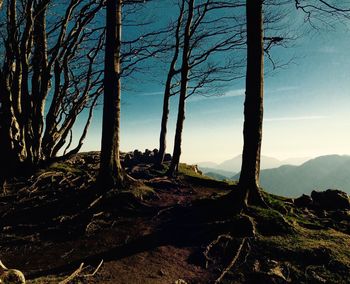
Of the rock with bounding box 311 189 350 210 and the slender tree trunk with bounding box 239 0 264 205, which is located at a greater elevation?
the slender tree trunk with bounding box 239 0 264 205

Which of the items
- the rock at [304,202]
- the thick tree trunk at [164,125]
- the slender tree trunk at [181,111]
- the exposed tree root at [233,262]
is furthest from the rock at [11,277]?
→ the thick tree trunk at [164,125]

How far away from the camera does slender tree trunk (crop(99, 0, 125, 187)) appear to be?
31.3 ft

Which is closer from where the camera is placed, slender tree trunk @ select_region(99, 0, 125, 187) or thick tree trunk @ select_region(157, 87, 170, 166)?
slender tree trunk @ select_region(99, 0, 125, 187)

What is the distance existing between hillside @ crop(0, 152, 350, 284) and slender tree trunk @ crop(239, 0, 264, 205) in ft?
1.60

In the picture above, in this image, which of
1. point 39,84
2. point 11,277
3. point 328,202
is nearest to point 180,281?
point 11,277

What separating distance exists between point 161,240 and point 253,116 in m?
3.88

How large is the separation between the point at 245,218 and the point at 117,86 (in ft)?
17.8

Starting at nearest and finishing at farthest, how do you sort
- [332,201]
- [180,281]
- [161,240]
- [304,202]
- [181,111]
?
1. [180,281]
2. [161,240]
3. [332,201]
4. [304,202]
5. [181,111]

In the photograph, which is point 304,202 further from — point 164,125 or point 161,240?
point 164,125

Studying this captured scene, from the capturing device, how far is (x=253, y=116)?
324 inches

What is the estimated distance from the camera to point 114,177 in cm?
969

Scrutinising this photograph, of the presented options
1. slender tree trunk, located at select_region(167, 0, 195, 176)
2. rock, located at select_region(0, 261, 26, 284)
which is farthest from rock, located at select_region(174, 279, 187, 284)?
slender tree trunk, located at select_region(167, 0, 195, 176)

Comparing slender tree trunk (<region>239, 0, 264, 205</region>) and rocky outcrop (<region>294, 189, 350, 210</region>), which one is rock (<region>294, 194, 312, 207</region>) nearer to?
rocky outcrop (<region>294, 189, 350, 210</region>)

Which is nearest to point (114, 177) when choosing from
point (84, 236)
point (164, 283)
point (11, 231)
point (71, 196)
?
point (71, 196)
